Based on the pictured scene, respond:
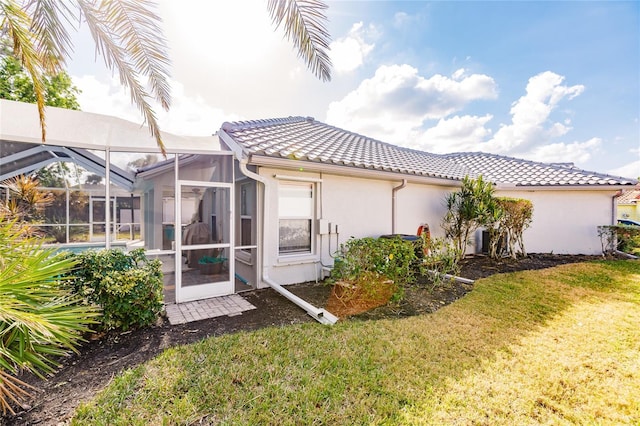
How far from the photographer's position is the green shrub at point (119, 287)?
441cm

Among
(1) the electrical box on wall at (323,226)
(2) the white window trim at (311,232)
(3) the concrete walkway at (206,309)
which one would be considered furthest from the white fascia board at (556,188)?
(3) the concrete walkway at (206,309)

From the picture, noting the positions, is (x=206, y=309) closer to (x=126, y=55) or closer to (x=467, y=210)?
(x=126, y=55)

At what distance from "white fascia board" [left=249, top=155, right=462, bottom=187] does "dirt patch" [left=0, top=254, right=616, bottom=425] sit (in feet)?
10.8

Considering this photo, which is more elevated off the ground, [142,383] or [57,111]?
[57,111]

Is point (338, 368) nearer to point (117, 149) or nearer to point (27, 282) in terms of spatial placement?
point (27, 282)

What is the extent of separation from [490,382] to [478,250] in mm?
10268

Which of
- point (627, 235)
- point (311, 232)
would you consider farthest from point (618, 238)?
point (311, 232)

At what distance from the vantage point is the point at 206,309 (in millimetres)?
5684

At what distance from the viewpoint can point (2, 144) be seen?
16.6 feet

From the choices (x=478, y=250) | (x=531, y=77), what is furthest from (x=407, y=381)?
(x=531, y=77)

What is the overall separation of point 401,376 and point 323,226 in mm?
4613

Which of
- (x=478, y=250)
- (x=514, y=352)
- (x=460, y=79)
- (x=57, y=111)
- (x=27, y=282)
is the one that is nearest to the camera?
(x=27, y=282)

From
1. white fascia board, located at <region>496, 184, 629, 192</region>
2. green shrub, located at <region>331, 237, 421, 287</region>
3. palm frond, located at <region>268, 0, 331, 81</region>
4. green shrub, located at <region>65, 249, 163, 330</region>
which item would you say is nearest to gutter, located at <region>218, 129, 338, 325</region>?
green shrub, located at <region>331, 237, 421, 287</region>

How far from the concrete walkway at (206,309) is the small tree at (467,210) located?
24.8ft
